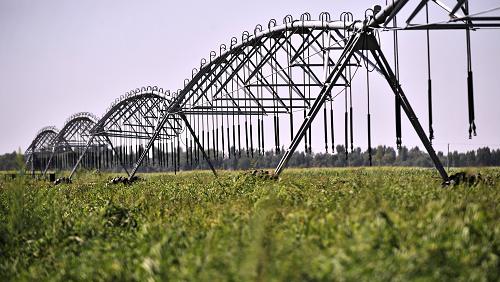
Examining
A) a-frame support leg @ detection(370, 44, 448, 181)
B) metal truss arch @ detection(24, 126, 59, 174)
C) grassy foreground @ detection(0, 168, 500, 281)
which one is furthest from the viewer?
metal truss arch @ detection(24, 126, 59, 174)

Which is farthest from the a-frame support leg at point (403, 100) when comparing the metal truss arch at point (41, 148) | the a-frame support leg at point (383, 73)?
the metal truss arch at point (41, 148)

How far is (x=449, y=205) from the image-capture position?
7.96 m

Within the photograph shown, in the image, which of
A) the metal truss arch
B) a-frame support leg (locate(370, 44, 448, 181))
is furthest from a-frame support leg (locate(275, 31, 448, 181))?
the metal truss arch

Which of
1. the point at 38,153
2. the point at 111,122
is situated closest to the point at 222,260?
the point at 111,122

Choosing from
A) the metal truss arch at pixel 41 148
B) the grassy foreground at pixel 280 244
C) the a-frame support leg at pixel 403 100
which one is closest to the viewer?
the grassy foreground at pixel 280 244

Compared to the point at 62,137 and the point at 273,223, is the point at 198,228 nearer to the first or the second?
the point at 273,223

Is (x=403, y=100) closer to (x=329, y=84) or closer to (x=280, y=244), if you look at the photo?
(x=329, y=84)

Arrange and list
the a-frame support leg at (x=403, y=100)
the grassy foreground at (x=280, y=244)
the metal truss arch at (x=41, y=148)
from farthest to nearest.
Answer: the metal truss arch at (x=41, y=148) → the a-frame support leg at (x=403, y=100) → the grassy foreground at (x=280, y=244)

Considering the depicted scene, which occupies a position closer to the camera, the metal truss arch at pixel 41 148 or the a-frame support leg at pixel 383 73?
the a-frame support leg at pixel 383 73

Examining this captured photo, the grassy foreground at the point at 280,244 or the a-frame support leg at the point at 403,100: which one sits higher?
the a-frame support leg at the point at 403,100

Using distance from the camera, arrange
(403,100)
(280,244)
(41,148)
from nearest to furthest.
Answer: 1. (280,244)
2. (403,100)
3. (41,148)

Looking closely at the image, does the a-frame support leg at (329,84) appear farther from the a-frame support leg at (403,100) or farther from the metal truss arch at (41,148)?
the metal truss arch at (41,148)

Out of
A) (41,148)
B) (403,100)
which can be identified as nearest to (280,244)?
(403,100)

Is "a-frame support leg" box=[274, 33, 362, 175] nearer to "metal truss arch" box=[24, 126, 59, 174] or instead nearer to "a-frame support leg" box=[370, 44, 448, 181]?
"a-frame support leg" box=[370, 44, 448, 181]
